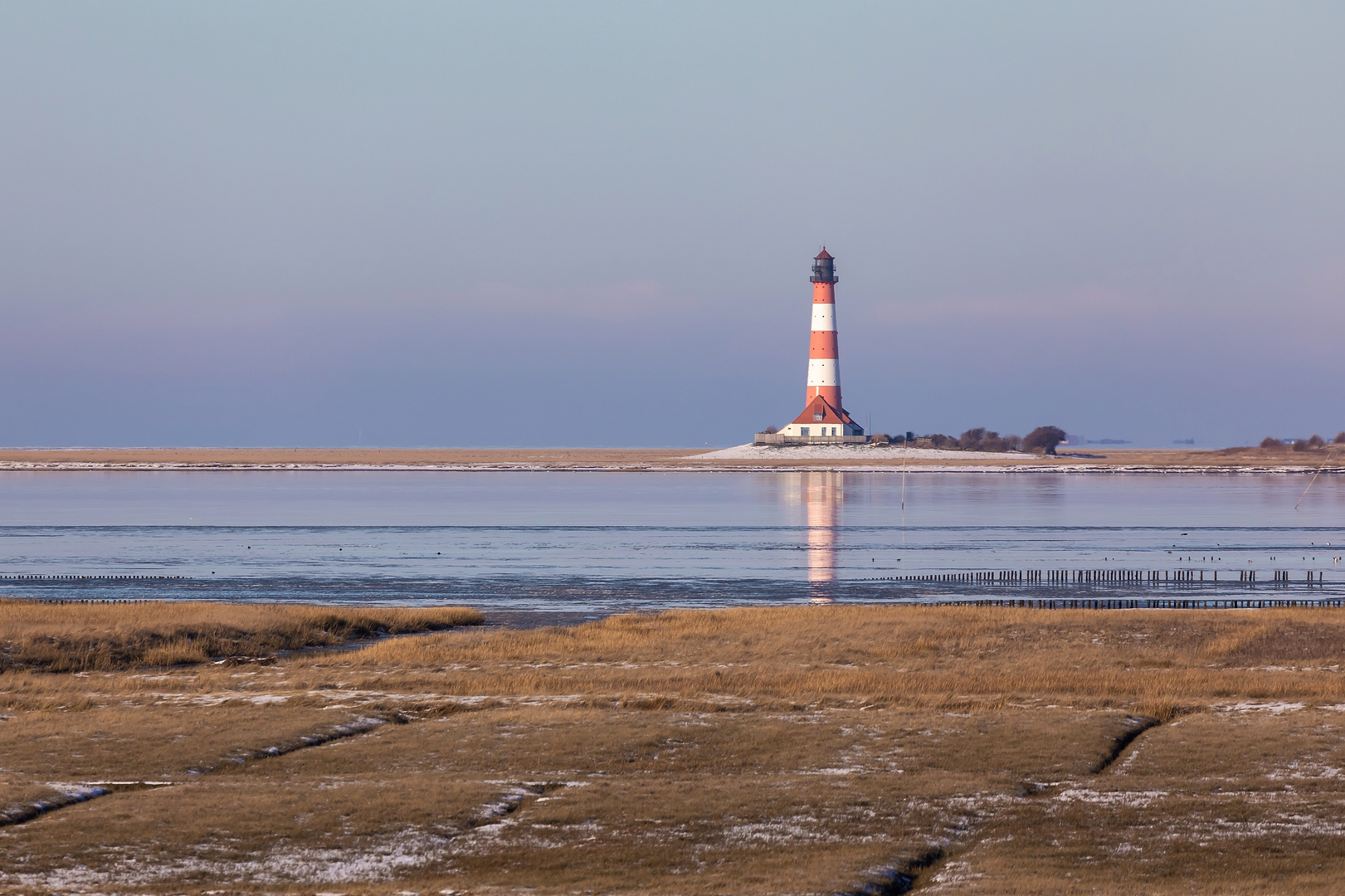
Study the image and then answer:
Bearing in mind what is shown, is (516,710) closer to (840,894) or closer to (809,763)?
(809,763)

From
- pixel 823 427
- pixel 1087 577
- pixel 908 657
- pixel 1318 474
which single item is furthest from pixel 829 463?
pixel 908 657

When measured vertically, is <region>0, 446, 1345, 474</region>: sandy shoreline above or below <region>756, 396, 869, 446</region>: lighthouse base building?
below

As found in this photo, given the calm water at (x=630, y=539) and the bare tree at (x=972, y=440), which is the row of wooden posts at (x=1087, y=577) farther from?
the bare tree at (x=972, y=440)

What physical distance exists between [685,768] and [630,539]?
45.4 meters

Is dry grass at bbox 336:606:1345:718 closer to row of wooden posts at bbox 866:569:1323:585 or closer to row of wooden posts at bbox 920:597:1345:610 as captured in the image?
row of wooden posts at bbox 920:597:1345:610

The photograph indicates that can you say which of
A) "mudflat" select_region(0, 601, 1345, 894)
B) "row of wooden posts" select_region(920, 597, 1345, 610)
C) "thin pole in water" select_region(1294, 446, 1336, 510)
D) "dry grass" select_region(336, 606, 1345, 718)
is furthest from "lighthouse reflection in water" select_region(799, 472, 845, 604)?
"thin pole in water" select_region(1294, 446, 1336, 510)

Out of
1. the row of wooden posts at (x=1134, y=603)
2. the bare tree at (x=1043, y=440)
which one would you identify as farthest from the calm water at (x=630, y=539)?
the bare tree at (x=1043, y=440)

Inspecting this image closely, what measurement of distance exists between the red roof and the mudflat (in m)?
121

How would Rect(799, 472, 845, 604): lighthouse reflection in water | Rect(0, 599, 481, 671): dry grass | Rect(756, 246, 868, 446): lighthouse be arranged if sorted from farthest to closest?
Rect(756, 246, 868, 446): lighthouse → Rect(799, 472, 845, 604): lighthouse reflection in water → Rect(0, 599, 481, 671): dry grass

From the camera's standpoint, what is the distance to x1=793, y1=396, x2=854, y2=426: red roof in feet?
487

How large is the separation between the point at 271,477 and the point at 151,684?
122711 millimetres

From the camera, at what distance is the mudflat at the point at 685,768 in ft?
35.6

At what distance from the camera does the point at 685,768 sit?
15352 millimetres

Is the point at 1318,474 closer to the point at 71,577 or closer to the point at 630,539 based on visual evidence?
the point at 630,539
